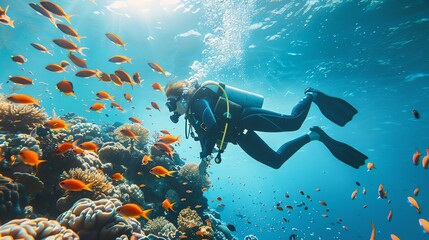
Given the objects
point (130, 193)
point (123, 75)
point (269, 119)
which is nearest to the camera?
point (123, 75)

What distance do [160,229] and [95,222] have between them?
116 inches

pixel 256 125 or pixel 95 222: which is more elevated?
pixel 256 125

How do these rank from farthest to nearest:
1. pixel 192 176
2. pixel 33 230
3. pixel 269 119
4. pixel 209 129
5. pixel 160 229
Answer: pixel 192 176
pixel 269 119
pixel 160 229
pixel 209 129
pixel 33 230

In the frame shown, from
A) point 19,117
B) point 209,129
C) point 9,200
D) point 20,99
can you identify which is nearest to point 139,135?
point 19,117

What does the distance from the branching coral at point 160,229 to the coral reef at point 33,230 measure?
132 inches

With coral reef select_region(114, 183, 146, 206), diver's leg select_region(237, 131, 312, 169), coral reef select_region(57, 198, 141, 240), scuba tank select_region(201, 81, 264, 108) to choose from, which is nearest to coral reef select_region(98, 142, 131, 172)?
coral reef select_region(114, 183, 146, 206)

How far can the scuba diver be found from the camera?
242 inches

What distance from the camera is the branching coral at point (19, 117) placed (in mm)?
5793

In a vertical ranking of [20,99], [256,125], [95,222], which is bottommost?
[95,222]

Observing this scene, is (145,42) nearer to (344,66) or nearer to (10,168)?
(344,66)

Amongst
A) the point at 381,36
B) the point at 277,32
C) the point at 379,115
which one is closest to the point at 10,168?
the point at 277,32

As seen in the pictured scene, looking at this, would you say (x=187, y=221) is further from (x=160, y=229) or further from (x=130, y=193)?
(x=130, y=193)

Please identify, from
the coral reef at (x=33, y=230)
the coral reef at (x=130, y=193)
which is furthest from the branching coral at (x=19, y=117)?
the coral reef at (x=33, y=230)

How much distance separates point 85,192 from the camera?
4910 mm
